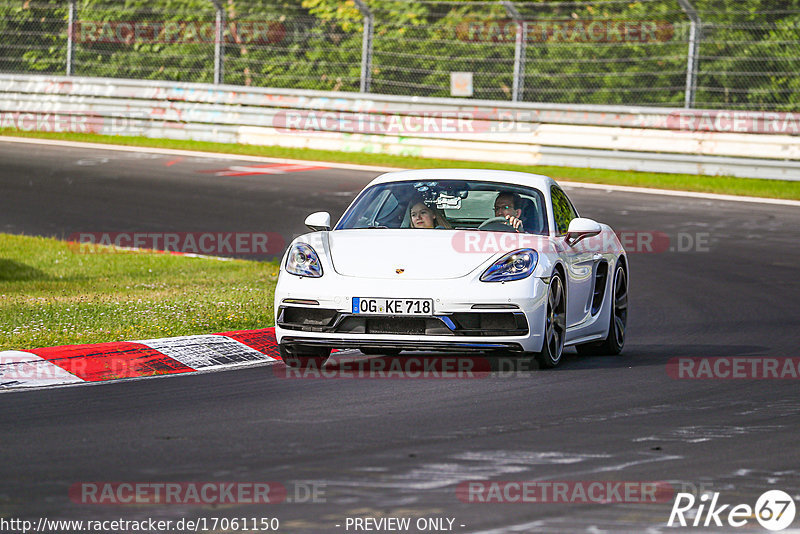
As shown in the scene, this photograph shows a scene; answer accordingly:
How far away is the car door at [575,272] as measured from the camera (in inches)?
388

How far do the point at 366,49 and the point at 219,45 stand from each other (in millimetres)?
2889

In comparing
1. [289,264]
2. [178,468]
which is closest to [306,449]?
[178,468]

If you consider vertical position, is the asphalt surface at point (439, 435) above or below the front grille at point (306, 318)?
below

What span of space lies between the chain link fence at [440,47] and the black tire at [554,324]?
13.4 meters

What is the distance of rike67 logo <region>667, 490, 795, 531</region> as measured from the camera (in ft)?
17.4

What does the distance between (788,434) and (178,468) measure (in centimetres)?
298

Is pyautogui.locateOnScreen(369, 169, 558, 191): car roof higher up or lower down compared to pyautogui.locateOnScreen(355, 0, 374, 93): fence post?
lower down

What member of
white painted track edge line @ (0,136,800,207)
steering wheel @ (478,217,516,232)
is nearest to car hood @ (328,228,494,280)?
steering wheel @ (478,217,516,232)

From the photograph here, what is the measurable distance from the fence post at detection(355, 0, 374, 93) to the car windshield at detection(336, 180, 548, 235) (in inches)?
607

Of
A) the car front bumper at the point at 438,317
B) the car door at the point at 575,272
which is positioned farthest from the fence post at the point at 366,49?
the car front bumper at the point at 438,317

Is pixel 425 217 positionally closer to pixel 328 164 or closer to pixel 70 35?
pixel 328 164

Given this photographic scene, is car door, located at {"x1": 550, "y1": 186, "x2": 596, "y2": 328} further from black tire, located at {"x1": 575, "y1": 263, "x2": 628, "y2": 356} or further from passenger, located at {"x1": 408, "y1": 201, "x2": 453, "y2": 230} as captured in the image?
passenger, located at {"x1": 408, "y1": 201, "x2": 453, "y2": 230}

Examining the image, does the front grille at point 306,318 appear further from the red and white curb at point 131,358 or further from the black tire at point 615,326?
the black tire at point 615,326

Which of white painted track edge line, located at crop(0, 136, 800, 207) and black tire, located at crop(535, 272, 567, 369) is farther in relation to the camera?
white painted track edge line, located at crop(0, 136, 800, 207)
